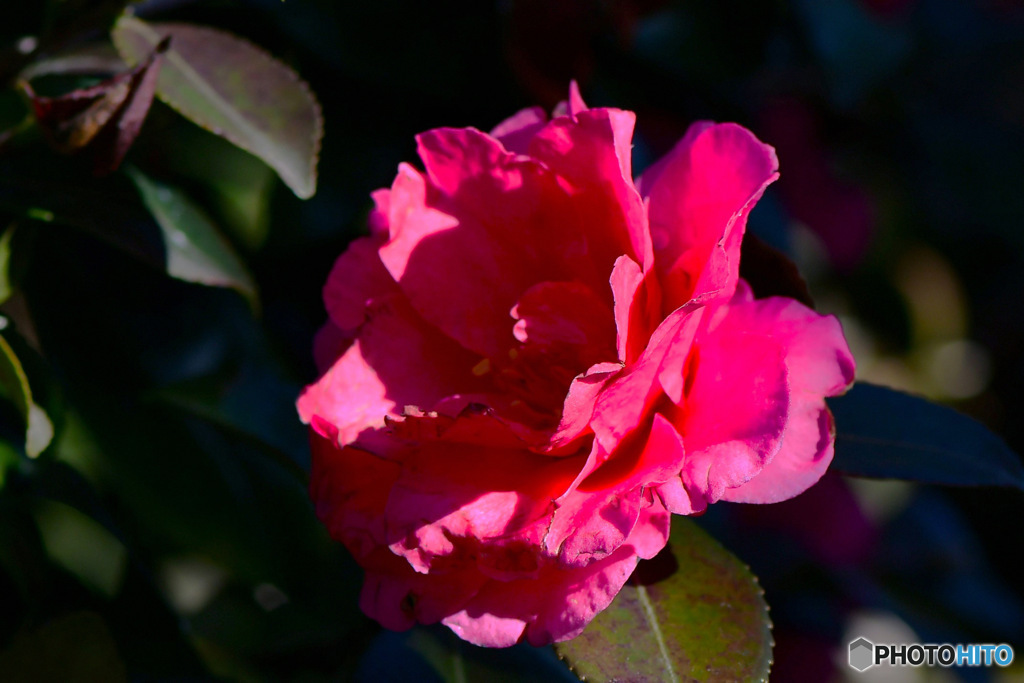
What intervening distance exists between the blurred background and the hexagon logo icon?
0.58ft

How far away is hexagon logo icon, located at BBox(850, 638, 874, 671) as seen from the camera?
0.91m

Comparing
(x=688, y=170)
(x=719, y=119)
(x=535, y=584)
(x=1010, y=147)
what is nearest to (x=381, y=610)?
(x=535, y=584)

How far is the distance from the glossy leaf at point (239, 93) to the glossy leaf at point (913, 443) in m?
0.46

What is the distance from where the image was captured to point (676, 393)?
528 mm

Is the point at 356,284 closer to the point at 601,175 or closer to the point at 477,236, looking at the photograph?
the point at 477,236

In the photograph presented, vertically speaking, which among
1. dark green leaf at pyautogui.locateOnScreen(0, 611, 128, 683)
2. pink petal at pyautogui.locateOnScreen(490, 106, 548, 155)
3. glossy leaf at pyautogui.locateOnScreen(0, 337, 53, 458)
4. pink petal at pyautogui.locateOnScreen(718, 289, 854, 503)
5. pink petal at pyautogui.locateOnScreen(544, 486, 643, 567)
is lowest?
dark green leaf at pyautogui.locateOnScreen(0, 611, 128, 683)

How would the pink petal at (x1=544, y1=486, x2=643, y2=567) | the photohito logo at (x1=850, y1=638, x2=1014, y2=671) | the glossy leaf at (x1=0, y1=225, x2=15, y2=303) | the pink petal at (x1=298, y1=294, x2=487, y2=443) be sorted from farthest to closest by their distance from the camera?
the photohito logo at (x1=850, y1=638, x2=1014, y2=671) → the glossy leaf at (x1=0, y1=225, x2=15, y2=303) → the pink petal at (x1=298, y1=294, x2=487, y2=443) → the pink petal at (x1=544, y1=486, x2=643, y2=567)

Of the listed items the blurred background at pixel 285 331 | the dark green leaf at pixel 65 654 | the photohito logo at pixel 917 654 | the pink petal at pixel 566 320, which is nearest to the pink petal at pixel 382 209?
the pink petal at pixel 566 320

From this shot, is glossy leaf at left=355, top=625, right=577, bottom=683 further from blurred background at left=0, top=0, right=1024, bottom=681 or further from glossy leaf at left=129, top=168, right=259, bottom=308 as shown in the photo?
glossy leaf at left=129, top=168, right=259, bottom=308

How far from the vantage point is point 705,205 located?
0.56m

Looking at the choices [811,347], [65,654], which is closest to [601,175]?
[811,347]

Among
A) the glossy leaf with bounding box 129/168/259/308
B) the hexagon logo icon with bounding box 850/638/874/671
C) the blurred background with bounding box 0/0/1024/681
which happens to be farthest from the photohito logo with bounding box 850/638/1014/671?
the glossy leaf with bounding box 129/168/259/308

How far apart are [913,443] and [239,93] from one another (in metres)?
0.62

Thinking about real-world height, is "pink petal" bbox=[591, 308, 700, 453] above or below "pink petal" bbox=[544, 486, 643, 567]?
above
